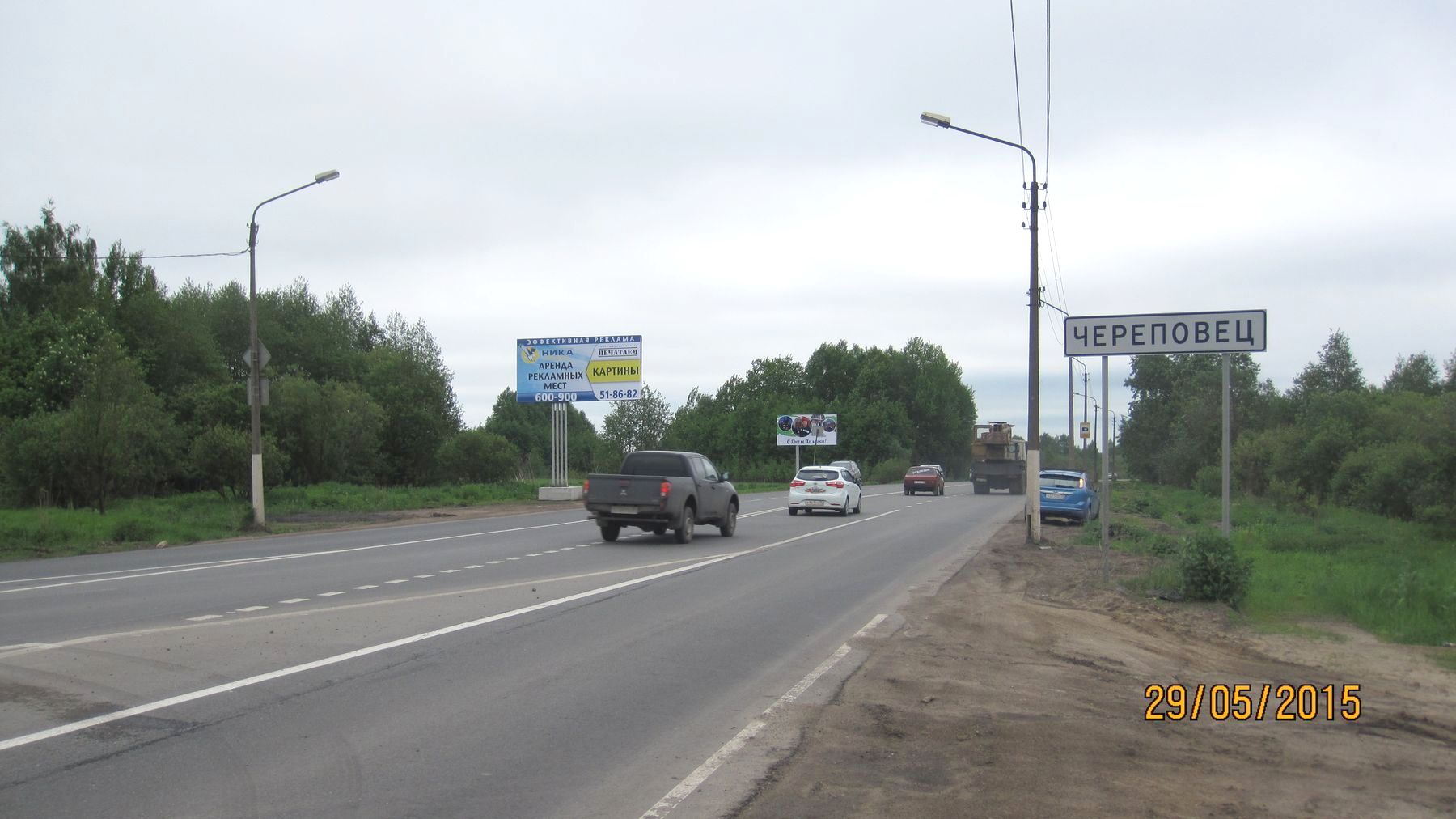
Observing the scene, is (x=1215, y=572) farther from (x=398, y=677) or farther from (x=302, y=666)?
(x=302, y=666)

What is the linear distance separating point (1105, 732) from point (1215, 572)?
254 inches

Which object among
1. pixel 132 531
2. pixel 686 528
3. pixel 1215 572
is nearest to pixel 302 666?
pixel 1215 572

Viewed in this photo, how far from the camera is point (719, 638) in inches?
406

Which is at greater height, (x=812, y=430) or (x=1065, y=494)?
(x=812, y=430)

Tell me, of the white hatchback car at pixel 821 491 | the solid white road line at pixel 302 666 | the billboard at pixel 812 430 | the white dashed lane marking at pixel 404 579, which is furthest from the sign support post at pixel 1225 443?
the billboard at pixel 812 430

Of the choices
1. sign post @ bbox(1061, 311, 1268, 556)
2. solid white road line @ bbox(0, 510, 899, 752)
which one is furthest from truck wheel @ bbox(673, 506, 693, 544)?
sign post @ bbox(1061, 311, 1268, 556)

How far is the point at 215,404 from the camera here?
52312mm

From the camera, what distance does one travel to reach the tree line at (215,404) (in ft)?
113

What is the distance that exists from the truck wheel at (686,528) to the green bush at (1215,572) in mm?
11255

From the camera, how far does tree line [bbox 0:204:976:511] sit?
34.5m

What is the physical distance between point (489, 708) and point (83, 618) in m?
6.36

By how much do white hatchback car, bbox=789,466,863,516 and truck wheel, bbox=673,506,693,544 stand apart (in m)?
11.3
